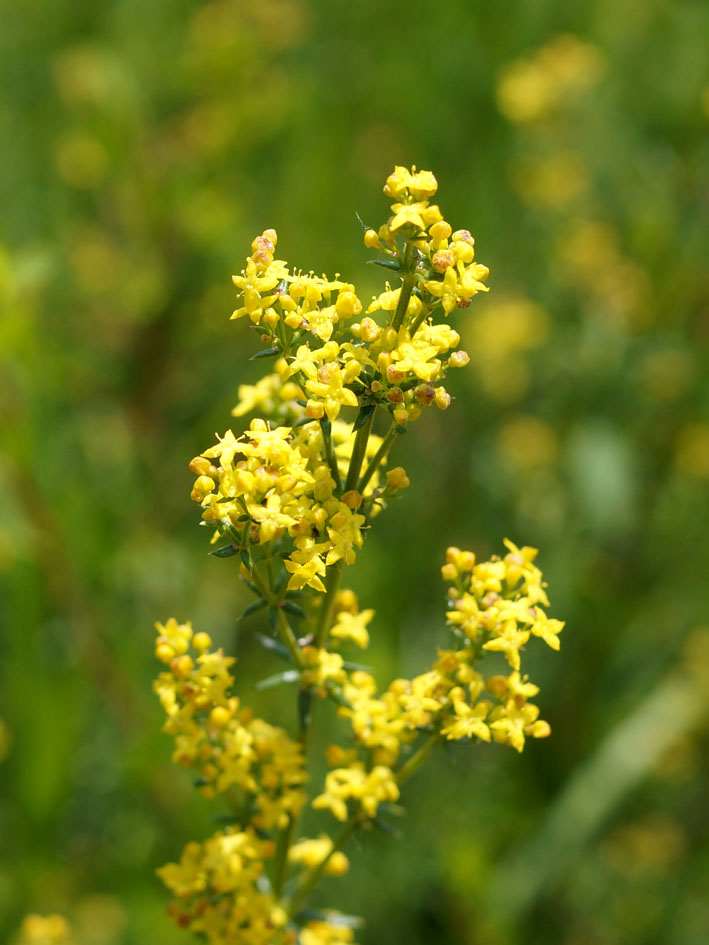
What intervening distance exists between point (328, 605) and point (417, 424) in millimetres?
4275

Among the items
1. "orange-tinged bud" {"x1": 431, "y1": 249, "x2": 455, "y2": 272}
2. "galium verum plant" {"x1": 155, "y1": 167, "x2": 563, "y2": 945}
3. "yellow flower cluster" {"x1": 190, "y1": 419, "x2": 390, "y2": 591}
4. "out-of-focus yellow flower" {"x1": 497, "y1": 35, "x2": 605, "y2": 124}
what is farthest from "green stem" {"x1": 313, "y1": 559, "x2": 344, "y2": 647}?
"out-of-focus yellow flower" {"x1": 497, "y1": 35, "x2": 605, "y2": 124}

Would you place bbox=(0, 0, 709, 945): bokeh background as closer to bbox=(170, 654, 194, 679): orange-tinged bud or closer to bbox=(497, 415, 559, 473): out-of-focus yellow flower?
bbox=(497, 415, 559, 473): out-of-focus yellow flower

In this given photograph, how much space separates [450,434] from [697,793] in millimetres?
2463

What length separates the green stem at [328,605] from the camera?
1.86 metres

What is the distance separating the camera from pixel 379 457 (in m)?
1.79

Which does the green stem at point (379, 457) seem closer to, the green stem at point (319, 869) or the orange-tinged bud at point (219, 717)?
the orange-tinged bud at point (219, 717)

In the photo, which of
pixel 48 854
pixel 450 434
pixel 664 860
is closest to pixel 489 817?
pixel 664 860

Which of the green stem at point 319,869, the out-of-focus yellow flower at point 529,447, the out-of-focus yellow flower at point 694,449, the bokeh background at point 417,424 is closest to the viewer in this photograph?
the green stem at point 319,869

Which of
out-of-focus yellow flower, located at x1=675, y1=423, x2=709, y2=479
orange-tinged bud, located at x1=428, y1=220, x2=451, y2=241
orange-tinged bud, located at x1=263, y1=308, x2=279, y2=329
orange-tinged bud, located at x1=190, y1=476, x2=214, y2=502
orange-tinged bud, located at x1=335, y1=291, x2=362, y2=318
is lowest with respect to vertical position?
orange-tinged bud, located at x1=190, y1=476, x2=214, y2=502

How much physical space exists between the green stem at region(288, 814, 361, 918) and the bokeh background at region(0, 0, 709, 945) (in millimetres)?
1561

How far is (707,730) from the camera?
5121 mm

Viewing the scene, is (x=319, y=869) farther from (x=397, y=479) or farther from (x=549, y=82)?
(x=549, y=82)

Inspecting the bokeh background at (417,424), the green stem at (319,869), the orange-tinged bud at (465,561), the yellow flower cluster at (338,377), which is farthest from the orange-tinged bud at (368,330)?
the bokeh background at (417,424)

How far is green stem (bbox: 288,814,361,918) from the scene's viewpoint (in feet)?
6.59
